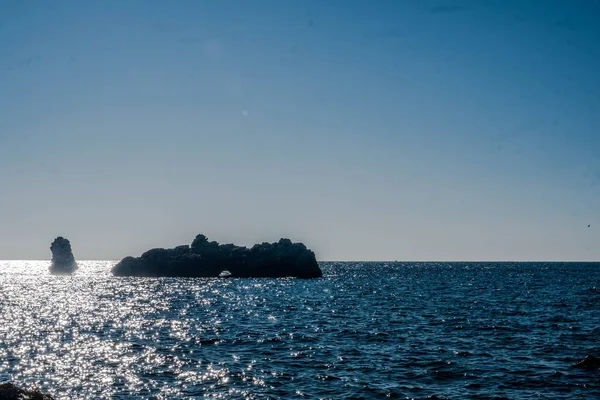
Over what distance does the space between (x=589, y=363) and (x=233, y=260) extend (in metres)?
115

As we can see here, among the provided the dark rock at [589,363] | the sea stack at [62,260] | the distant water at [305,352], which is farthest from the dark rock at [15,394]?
the sea stack at [62,260]

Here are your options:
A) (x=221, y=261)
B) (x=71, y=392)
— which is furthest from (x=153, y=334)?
(x=221, y=261)

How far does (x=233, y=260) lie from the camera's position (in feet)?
452

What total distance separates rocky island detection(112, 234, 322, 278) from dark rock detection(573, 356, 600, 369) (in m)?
108

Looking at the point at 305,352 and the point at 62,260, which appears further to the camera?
the point at 62,260

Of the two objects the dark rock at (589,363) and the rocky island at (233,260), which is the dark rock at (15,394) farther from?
the rocky island at (233,260)

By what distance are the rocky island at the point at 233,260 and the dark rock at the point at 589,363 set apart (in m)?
108

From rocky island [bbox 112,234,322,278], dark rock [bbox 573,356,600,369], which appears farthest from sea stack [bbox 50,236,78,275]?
dark rock [bbox 573,356,600,369]

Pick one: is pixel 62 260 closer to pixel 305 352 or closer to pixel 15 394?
pixel 305 352

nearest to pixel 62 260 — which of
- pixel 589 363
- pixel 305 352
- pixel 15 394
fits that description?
pixel 305 352

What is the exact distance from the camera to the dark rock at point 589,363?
28.2 meters

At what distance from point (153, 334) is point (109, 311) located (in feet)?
67.0

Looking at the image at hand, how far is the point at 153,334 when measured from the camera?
41844 mm

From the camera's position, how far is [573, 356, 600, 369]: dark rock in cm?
2816
